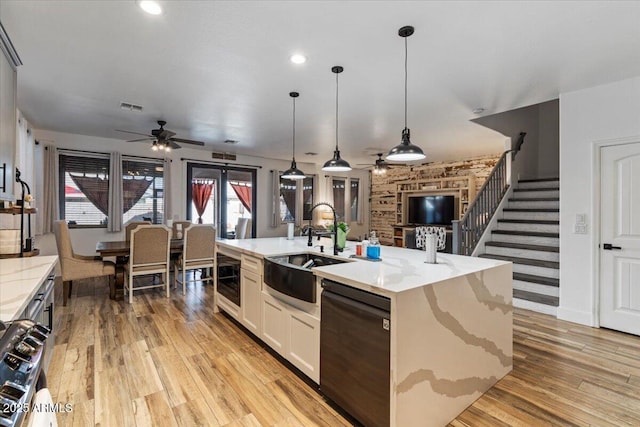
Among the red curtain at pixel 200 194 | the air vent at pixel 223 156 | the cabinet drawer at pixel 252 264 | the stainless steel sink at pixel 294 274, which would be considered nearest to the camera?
the stainless steel sink at pixel 294 274

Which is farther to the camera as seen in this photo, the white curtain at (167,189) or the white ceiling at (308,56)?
the white curtain at (167,189)

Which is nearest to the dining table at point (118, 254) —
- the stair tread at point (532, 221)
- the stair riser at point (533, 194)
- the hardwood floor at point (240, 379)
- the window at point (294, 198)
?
the hardwood floor at point (240, 379)

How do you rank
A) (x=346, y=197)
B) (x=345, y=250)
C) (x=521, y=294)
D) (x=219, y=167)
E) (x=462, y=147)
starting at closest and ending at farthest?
(x=345, y=250)
(x=521, y=294)
(x=462, y=147)
(x=219, y=167)
(x=346, y=197)

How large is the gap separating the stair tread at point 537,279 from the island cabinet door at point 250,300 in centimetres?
363

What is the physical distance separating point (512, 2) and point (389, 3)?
80cm

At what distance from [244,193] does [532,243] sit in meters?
6.10

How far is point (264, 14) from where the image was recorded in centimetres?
210

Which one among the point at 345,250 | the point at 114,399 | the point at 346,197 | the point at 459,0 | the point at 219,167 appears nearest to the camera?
the point at 459,0

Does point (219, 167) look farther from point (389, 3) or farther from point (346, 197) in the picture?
point (389, 3)

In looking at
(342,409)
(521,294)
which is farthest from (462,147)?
(342,409)

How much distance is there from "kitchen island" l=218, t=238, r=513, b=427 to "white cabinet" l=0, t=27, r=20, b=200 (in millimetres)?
2136

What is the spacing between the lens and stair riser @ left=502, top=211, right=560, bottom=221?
4805 mm

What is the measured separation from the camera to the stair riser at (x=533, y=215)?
4.81 metres

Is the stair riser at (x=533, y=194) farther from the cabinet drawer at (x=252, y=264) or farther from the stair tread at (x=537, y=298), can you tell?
the cabinet drawer at (x=252, y=264)
